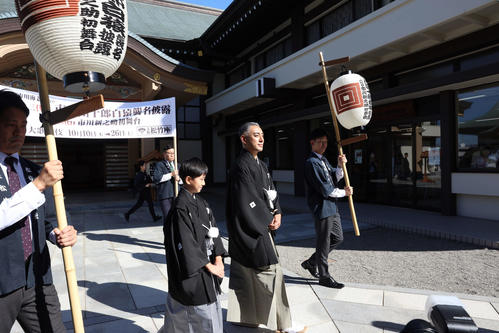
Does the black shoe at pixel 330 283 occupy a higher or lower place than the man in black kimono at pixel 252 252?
lower

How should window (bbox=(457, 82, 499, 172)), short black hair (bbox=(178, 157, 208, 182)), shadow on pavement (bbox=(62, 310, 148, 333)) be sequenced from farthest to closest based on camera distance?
window (bbox=(457, 82, 499, 172)) < shadow on pavement (bbox=(62, 310, 148, 333)) < short black hair (bbox=(178, 157, 208, 182))

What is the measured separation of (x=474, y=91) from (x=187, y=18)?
17.1m

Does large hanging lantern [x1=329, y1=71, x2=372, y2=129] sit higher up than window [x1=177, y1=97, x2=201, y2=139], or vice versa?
window [x1=177, y1=97, x2=201, y2=139]

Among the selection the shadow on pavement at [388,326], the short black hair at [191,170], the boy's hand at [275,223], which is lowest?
the shadow on pavement at [388,326]

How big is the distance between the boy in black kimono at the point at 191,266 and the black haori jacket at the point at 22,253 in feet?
2.48

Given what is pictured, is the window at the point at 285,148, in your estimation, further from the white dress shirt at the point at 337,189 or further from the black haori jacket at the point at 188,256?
the black haori jacket at the point at 188,256

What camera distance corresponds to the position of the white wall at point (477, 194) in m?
6.88

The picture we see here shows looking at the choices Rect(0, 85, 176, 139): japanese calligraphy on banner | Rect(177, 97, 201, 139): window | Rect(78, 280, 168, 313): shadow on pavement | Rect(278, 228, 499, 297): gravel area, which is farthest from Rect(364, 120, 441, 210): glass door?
Rect(177, 97, 201, 139): window

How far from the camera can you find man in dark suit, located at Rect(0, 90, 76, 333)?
1.57m

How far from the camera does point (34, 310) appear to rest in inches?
71.1

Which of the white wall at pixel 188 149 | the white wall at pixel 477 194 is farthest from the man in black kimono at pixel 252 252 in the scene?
the white wall at pixel 188 149

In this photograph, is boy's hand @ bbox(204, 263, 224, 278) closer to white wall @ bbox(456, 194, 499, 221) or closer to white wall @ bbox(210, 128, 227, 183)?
white wall @ bbox(456, 194, 499, 221)

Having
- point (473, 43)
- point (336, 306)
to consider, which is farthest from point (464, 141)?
point (336, 306)

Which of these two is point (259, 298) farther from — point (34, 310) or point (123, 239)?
point (123, 239)
